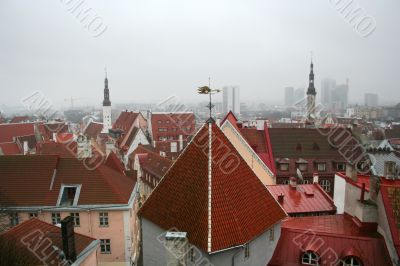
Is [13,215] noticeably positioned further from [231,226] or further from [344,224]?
[344,224]

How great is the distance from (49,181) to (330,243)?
18.2 m

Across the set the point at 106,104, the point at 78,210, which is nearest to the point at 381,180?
the point at 78,210

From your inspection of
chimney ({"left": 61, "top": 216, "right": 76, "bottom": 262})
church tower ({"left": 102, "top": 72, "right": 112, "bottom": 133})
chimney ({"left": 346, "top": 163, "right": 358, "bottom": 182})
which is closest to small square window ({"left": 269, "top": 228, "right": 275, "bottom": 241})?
chimney ({"left": 346, "top": 163, "right": 358, "bottom": 182})

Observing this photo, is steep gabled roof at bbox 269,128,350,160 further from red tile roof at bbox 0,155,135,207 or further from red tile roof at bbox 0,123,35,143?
red tile roof at bbox 0,123,35,143

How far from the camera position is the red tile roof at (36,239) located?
48.5ft

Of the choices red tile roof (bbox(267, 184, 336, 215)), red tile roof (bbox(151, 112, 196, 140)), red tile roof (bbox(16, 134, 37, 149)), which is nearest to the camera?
red tile roof (bbox(267, 184, 336, 215))

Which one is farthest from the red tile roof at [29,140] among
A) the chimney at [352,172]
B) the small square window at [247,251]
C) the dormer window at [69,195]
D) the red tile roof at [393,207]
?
the red tile roof at [393,207]

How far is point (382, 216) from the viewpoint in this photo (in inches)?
649

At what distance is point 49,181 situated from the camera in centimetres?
2416

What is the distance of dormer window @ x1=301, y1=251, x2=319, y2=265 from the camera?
1664 cm

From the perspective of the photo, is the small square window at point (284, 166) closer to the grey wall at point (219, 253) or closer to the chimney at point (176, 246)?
the grey wall at point (219, 253)

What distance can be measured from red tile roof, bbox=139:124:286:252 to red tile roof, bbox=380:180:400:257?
4641 millimetres

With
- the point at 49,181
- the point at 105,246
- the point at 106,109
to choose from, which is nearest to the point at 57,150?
the point at 49,181

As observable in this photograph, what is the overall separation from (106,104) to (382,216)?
90.4 m
